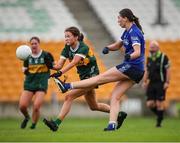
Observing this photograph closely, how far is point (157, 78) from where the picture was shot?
19000 mm

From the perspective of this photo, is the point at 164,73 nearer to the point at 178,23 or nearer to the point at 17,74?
the point at 17,74

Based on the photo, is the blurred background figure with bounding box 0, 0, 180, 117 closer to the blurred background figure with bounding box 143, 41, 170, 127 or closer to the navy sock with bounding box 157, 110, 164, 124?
the blurred background figure with bounding box 143, 41, 170, 127

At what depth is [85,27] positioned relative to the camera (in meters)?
28.9

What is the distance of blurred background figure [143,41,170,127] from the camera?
18.7m

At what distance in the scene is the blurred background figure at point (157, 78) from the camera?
1867cm

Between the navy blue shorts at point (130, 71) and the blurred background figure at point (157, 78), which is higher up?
the blurred background figure at point (157, 78)

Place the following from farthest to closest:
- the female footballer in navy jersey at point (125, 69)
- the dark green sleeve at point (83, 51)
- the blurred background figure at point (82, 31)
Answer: the blurred background figure at point (82, 31), the dark green sleeve at point (83, 51), the female footballer in navy jersey at point (125, 69)

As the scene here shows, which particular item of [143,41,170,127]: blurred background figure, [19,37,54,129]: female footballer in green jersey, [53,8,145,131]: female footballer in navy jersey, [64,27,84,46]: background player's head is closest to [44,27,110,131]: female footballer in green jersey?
[64,27,84,46]: background player's head

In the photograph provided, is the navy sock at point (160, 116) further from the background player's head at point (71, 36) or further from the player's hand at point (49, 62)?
the background player's head at point (71, 36)

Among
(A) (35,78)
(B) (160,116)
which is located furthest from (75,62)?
(B) (160,116)

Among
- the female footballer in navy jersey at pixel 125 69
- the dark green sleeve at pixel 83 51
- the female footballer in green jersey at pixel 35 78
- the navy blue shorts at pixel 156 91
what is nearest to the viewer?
the female footballer in navy jersey at pixel 125 69

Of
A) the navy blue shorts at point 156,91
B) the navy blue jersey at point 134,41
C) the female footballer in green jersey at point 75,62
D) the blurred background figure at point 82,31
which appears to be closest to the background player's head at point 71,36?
the female footballer in green jersey at point 75,62

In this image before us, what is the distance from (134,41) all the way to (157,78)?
234 inches

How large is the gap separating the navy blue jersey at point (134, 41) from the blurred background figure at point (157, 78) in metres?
5.04
